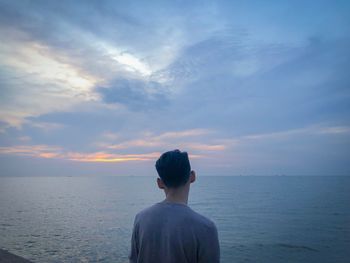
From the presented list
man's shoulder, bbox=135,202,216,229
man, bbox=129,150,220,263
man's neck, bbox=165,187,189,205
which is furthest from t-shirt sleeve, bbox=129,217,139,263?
man's neck, bbox=165,187,189,205

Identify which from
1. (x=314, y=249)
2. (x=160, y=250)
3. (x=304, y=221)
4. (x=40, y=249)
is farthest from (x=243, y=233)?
(x=160, y=250)

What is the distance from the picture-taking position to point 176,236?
6.60 ft

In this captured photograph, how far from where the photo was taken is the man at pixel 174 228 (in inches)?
78.0

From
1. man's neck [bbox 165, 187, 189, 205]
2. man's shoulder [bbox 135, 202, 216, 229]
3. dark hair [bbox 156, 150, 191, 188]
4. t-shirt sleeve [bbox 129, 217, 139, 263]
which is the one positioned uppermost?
dark hair [bbox 156, 150, 191, 188]

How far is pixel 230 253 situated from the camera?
22.7m

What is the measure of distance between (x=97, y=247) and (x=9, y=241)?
857 centimetres

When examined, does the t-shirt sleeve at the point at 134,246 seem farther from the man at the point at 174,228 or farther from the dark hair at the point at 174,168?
the dark hair at the point at 174,168

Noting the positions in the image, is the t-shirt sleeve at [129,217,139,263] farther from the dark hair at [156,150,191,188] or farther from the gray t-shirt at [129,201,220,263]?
the dark hair at [156,150,191,188]

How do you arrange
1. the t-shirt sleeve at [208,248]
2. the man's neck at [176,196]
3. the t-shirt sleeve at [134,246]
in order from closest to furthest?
1. the t-shirt sleeve at [208,248]
2. the man's neck at [176,196]
3. the t-shirt sleeve at [134,246]

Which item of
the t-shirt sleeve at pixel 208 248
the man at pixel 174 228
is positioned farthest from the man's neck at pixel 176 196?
the t-shirt sleeve at pixel 208 248

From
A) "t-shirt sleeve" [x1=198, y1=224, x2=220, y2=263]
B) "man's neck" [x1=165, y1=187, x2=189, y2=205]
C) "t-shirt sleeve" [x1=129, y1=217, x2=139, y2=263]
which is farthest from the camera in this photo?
"t-shirt sleeve" [x1=129, y1=217, x2=139, y2=263]

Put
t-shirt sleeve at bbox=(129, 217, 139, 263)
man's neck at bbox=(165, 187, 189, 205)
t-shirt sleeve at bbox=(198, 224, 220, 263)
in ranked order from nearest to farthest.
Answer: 1. t-shirt sleeve at bbox=(198, 224, 220, 263)
2. man's neck at bbox=(165, 187, 189, 205)
3. t-shirt sleeve at bbox=(129, 217, 139, 263)

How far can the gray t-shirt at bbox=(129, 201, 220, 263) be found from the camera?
1978mm

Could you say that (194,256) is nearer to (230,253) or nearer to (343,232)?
(230,253)
